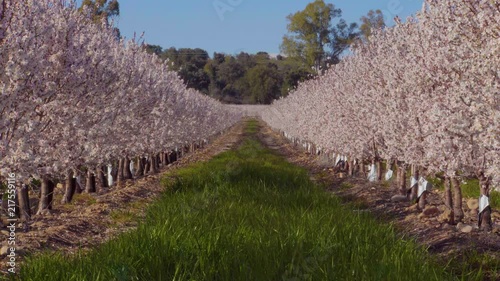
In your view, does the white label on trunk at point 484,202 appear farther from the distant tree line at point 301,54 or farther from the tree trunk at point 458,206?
the distant tree line at point 301,54

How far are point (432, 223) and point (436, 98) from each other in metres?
2.37

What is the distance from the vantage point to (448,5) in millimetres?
9656

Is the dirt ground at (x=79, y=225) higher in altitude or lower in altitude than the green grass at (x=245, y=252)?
lower

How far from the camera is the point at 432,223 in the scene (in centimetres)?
1111

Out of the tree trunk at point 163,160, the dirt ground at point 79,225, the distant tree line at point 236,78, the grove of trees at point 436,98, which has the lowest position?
the dirt ground at point 79,225

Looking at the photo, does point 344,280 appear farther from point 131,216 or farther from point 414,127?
point 414,127

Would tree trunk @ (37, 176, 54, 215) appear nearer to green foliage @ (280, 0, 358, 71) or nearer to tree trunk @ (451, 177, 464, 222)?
tree trunk @ (451, 177, 464, 222)

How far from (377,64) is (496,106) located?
318 inches

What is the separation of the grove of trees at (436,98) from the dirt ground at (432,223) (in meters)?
0.48

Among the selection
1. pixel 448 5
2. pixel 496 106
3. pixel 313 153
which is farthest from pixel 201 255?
pixel 313 153

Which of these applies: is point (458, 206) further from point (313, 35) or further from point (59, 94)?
point (313, 35)

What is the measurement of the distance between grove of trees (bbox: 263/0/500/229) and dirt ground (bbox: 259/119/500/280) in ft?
1.58

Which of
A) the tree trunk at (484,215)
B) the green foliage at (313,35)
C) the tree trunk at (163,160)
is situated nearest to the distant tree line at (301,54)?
the green foliage at (313,35)

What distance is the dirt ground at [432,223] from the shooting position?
8398mm
